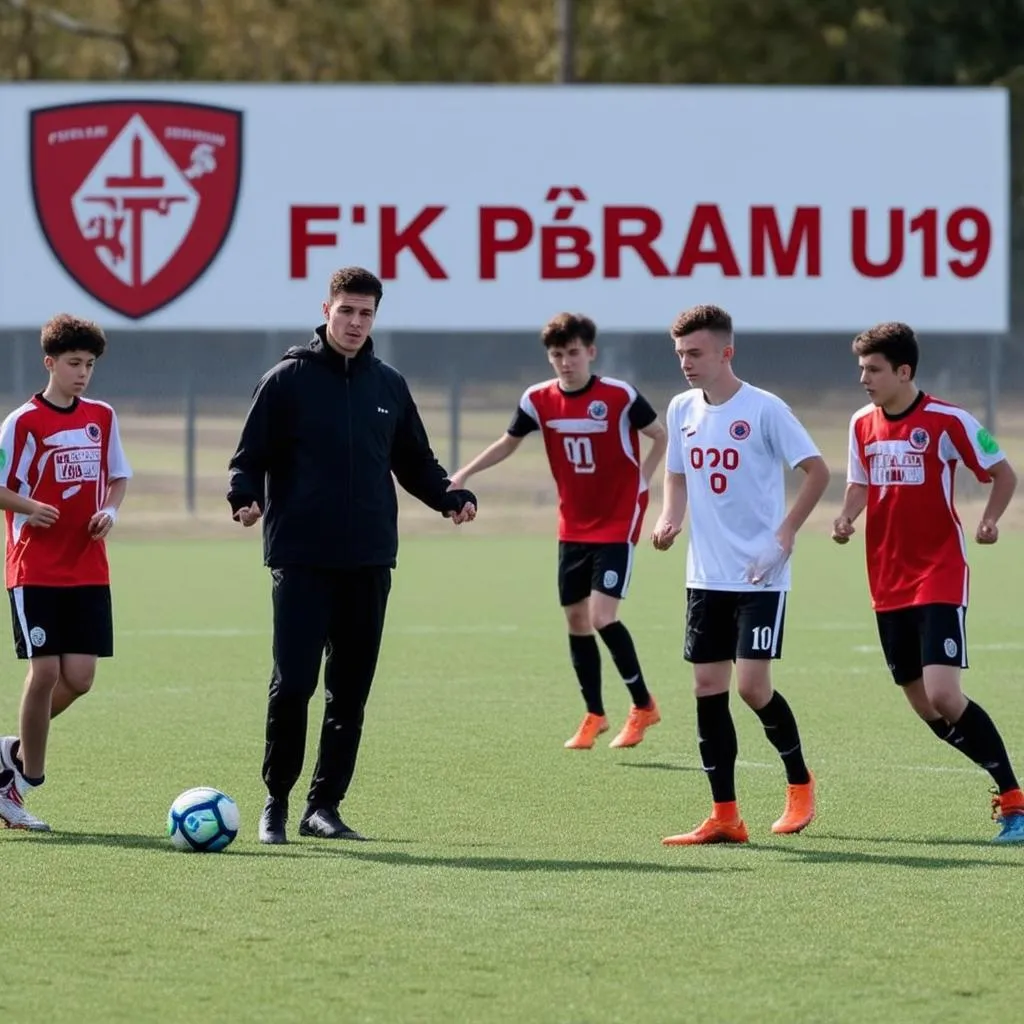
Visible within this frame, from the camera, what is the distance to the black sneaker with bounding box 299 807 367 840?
7863mm

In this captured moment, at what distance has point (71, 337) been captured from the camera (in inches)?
309

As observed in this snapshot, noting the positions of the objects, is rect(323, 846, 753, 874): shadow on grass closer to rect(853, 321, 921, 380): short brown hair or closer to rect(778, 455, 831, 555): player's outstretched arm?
rect(778, 455, 831, 555): player's outstretched arm

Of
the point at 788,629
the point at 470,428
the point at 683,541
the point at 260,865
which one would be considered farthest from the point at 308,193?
the point at 260,865

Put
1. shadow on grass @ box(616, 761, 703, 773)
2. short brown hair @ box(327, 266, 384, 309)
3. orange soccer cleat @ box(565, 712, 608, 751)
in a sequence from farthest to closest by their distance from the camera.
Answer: orange soccer cleat @ box(565, 712, 608, 751) → shadow on grass @ box(616, 761, 703, 773) → short brown hair @ box(327, 266, 384, 309)

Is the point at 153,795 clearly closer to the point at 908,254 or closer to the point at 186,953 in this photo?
the point at 186,953

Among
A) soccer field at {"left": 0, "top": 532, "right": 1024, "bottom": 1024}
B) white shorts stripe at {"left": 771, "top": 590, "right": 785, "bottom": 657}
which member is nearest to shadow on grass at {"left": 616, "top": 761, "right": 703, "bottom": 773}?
soccer field at {"left": 0, "top": 532, "right": 1024, "bottom": 1024}

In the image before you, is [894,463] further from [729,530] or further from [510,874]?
[510,874]

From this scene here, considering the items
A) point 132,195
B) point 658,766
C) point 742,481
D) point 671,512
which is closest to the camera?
point 742,481

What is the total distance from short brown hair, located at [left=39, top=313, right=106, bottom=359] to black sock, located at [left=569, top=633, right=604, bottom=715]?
11.8 ft

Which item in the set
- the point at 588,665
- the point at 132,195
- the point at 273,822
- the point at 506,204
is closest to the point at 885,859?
the point at 273,822

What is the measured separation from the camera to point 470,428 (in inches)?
1134

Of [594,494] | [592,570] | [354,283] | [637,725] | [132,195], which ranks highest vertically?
[132,195]

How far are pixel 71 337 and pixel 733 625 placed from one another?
8.16 feet

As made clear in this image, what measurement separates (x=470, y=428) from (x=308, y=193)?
3.55 meters
